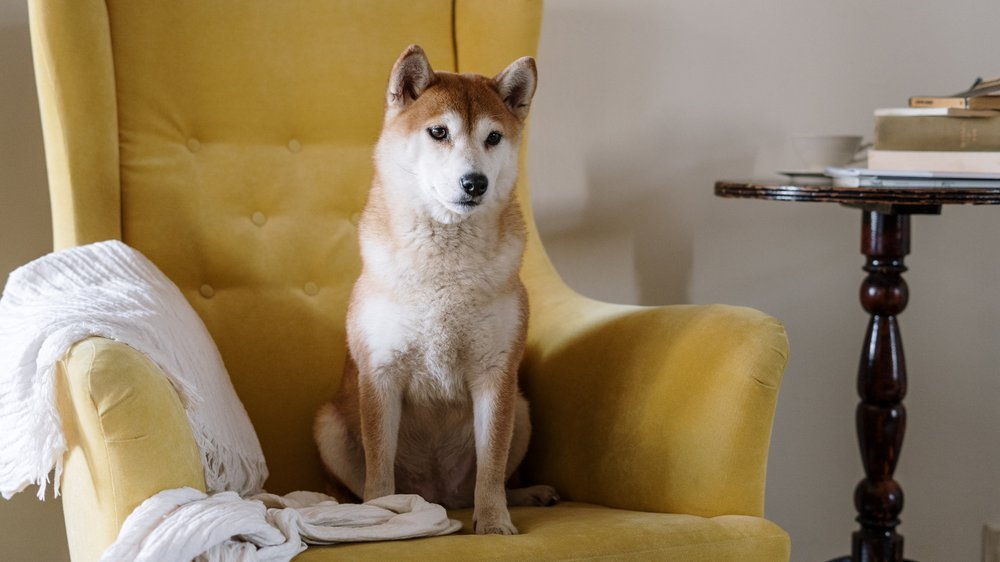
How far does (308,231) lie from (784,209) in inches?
41.8

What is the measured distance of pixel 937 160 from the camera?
167cm

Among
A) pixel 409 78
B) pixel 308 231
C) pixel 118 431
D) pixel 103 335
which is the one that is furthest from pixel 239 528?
pixel 308 231

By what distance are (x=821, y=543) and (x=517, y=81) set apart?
141 cm

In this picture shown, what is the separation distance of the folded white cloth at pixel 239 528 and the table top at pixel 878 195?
82 cm

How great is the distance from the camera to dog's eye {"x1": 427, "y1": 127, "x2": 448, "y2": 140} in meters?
1.34

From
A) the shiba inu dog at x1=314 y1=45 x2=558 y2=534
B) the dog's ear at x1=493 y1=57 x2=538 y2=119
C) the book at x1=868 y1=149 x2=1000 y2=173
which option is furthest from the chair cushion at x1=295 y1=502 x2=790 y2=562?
the book at x1=868 y1=149 x2=1000 y2=173

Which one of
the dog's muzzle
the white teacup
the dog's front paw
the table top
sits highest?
the white teacup

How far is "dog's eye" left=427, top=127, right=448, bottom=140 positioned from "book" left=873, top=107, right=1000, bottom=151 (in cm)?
86

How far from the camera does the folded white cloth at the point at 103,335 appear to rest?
3.55 ft

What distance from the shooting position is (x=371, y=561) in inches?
40.8

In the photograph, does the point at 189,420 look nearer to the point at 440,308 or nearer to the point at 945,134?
the point at 440,308

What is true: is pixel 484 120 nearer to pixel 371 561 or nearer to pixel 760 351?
pixel 760 351

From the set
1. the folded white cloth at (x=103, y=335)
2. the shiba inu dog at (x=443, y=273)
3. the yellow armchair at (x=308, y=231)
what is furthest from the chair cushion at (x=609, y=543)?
the folded white cloth at (x=103, y=335)

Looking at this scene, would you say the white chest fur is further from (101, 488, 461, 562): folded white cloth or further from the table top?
the table top
